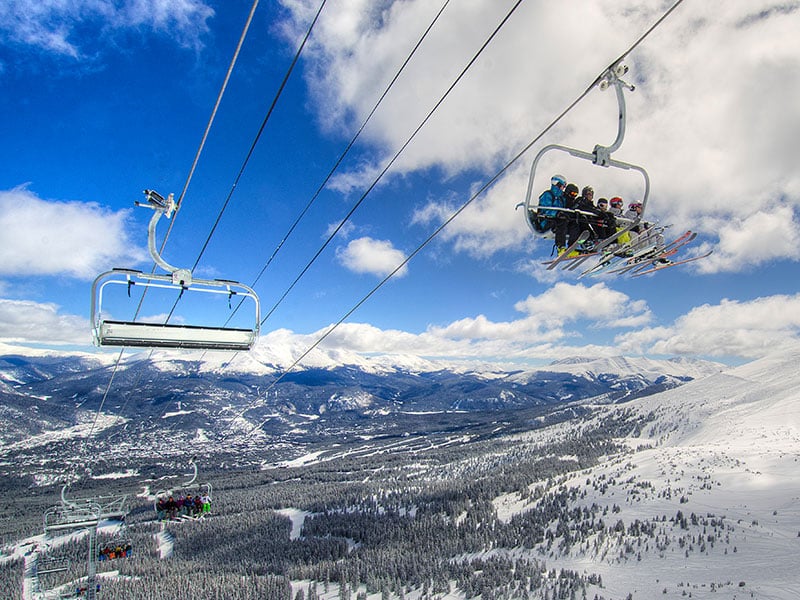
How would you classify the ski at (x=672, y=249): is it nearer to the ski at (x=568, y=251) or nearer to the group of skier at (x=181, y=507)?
the ski at (x=568, y=251)

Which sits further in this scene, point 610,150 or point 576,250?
point 576,250

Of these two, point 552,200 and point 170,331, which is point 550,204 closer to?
point 552,200

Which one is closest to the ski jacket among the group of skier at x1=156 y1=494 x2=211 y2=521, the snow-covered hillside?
the group of skier at x1=156 y1=494 x2=211 y2=521

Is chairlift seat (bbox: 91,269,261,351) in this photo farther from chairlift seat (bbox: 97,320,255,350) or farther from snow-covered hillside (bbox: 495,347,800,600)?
snow-covered hillside (bbox: 495,347,800,600)

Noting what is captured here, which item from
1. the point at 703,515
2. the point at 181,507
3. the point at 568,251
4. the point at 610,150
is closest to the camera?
the point at 610,150

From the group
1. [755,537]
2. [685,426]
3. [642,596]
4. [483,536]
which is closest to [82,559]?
[483,536]

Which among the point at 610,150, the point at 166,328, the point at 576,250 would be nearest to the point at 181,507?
the point at 166,328

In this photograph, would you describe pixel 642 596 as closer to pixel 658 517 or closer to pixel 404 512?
pixel 658 517

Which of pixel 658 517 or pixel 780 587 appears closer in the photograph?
pixel 780 587
